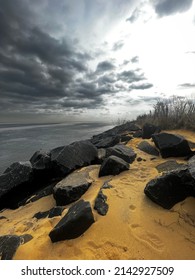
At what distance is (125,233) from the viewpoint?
141 inches

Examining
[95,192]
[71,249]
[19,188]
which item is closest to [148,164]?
[95,192]

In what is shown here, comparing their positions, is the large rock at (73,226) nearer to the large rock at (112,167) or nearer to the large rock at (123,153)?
the large rock at (112,167)

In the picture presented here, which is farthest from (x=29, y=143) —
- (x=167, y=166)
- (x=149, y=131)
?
(x=167, y=166)

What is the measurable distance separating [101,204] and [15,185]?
12.3 feet

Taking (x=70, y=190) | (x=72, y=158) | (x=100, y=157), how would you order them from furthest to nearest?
(x=100, y=157) < (x=72, y=158) < (x=70, y=190)

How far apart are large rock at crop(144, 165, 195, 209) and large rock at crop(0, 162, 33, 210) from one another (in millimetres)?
4429

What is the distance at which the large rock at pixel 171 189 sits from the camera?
413cm

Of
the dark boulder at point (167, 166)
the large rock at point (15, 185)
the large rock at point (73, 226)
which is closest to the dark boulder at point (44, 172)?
the large rock at point (15, 185)

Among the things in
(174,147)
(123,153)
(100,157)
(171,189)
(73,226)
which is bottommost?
(73,226)

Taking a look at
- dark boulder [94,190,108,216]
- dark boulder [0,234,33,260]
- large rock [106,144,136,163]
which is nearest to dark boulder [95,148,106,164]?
large rock [106,144,136,163]

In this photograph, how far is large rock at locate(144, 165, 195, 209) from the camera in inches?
163

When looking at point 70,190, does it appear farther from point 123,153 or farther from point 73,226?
point 123,153

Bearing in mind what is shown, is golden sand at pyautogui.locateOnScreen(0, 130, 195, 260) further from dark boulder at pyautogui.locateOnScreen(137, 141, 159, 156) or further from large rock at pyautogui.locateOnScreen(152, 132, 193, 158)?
dark boulder at pyautogui.locateOnScreen(137, 141, 159, 156)

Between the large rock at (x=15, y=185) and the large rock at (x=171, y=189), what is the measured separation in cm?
443
